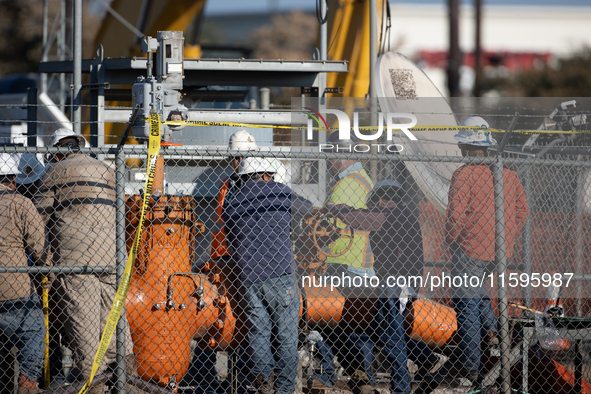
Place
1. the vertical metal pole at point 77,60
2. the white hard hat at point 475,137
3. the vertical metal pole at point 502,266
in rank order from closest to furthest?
1. the vertical metal pole at point 502,266
2. the white hard hat at point 475,137
3. the vertical metal pole at point 77,60

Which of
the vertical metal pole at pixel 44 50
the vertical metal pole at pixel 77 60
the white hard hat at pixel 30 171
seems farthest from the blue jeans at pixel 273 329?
the vertical metal pole at pixel 44 50

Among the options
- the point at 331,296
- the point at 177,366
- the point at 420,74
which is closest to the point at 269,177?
the point at 331,296

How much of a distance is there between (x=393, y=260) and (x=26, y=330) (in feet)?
9.61

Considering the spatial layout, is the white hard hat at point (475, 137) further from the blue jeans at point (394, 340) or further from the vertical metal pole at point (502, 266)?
the blue jeans at point (394, 340)

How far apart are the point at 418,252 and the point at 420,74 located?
11.1 ft

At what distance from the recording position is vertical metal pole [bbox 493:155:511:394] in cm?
444

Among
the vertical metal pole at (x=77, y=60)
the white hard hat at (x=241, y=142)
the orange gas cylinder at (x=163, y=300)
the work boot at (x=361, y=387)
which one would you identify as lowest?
the work boot at (x=361, y=387)

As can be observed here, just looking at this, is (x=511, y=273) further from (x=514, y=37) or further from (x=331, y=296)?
(x=514, y=37)

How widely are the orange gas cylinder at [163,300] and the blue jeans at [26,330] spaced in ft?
2.33

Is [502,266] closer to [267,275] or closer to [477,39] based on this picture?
[267,275]

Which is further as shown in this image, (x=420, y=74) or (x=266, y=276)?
(x=420, y=74)

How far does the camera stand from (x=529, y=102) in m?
29.7

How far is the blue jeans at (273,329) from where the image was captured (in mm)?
4574

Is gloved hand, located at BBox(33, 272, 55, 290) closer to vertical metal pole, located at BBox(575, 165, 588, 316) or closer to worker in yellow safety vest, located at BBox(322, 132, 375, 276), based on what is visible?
worker in yellow safety vest, located at BBox(322, 132, 375, 276)
